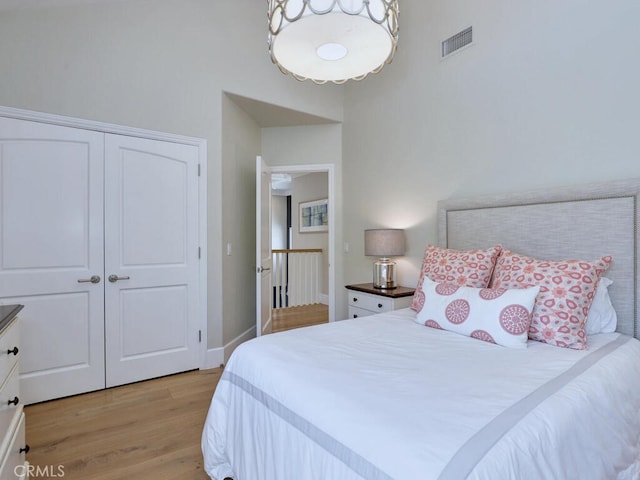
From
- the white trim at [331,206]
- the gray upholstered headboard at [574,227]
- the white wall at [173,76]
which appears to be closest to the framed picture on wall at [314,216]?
the white trim at [331,206]

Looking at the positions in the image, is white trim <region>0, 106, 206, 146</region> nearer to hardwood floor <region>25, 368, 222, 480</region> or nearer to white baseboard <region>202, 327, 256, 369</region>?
white baseboard <region>202, 327, 256, 369</region>

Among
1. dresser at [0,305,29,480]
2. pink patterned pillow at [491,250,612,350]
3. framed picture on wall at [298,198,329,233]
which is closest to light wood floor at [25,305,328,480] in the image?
dresser at [0,305,29,480]

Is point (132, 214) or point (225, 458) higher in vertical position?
point (132, 214)

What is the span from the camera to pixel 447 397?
3.38ft

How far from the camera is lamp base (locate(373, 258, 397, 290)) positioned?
3088mm

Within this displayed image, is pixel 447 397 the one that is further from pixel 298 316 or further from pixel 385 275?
pixel 298 316

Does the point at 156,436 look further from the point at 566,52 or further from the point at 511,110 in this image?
the point at 566,52

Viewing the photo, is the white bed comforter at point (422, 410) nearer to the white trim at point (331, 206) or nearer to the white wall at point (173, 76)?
the white wall at point (173, 76)

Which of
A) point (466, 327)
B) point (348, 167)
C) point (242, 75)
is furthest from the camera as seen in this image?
→ point (348, 167)

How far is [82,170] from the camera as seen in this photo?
2.55 m

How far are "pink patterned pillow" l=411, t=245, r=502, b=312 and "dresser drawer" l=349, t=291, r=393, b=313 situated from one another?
23.6 inches

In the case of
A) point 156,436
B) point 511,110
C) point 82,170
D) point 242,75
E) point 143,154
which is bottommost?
point 156,436

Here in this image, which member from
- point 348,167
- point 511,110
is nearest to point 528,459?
point 511,110

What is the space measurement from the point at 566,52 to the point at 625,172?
0.84 meters
